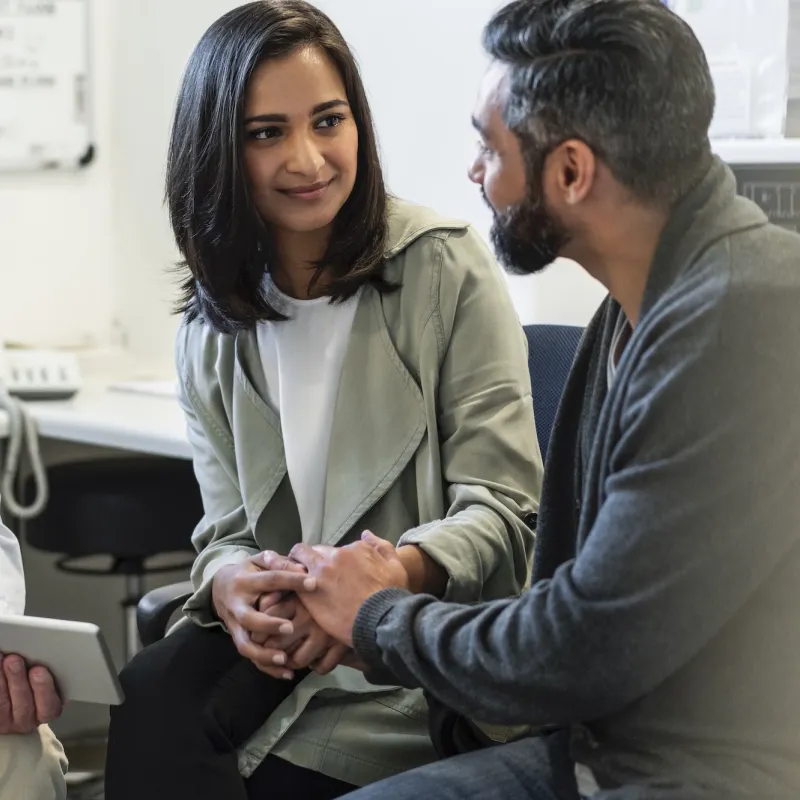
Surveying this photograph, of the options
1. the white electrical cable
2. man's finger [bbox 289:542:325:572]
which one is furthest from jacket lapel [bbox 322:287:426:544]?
the white electrical cable

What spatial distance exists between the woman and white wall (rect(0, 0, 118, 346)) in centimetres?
123

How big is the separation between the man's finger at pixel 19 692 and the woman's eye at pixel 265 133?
2.27 feet

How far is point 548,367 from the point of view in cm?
164

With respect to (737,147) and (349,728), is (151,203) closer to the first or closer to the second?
(737,147)

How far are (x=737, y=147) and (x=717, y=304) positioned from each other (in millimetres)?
870

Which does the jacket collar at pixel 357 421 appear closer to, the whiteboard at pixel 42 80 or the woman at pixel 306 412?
the woman at pixel 306 412

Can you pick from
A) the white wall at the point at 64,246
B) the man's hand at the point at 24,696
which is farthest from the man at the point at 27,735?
the white wall at the point at 64,246

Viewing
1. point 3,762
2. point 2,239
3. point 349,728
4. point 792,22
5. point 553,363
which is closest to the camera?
point 3,762

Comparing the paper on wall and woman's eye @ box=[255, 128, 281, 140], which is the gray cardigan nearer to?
woman's eye @ box=[255, 128, 281, 140]

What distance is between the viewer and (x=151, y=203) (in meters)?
2.72

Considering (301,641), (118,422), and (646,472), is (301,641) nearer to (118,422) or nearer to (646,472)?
(646,472)

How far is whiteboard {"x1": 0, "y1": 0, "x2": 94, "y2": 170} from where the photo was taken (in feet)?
8.60

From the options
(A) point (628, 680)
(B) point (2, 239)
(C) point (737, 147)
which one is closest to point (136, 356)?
(B) point (2, 239)

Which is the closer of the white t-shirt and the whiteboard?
the white t-shirt
